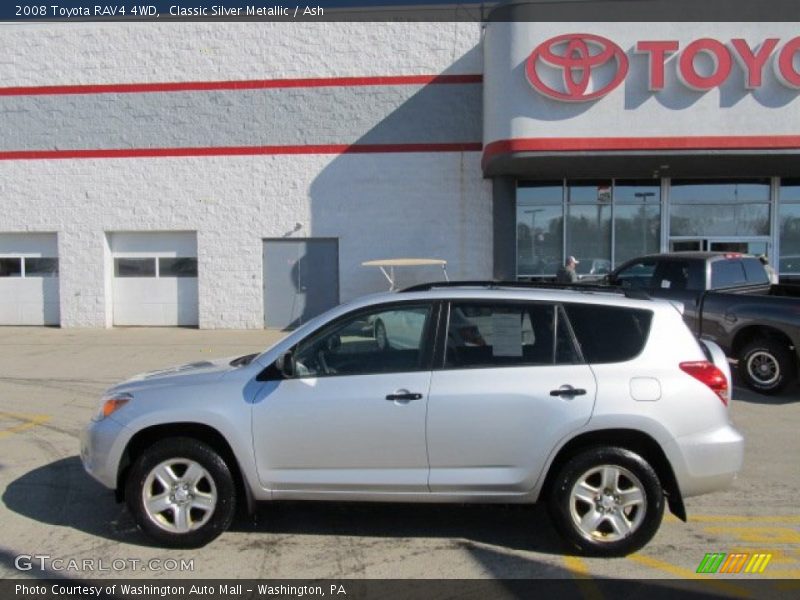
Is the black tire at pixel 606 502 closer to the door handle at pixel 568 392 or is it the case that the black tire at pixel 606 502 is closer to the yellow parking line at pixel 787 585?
the door handle at pixel 568 392

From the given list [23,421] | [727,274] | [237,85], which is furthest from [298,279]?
[727,274]

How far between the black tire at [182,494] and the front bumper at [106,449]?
14cm

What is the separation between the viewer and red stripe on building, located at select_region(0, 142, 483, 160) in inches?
642

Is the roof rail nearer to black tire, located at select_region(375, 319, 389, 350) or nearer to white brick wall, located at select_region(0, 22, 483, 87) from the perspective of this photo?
black tire, located at select_region(375, 319, 389, 350)

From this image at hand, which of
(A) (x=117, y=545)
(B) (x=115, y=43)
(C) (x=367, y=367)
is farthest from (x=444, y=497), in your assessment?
(B) (x=115, y=43)

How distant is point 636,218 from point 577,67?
4509 mm

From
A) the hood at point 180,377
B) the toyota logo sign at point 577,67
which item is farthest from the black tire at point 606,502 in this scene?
the toyota logo sign at point 577,67

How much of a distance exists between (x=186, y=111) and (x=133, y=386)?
45.2ft

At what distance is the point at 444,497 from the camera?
163 inches

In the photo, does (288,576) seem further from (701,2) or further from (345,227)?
(701,2)

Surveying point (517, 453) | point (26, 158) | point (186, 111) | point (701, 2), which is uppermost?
point (701, 2)

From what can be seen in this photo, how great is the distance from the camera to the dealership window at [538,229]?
54.7 feet

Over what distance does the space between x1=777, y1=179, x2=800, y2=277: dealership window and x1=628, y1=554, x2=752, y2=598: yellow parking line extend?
14967 millimetres

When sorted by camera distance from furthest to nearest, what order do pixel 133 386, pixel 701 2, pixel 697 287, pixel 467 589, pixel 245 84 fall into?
1. pixel 245 84
2. pixel 701 2
3. pixel 697 287
4. pixel 133 386
5. pixel 467 589
